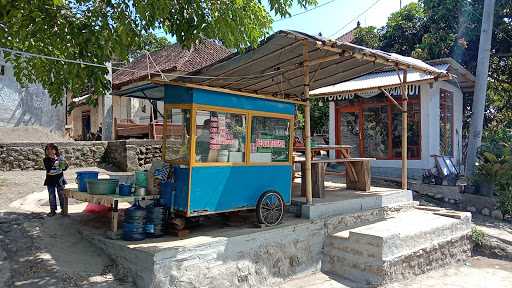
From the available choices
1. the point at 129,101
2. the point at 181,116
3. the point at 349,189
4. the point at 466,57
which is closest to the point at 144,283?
the point at 181,116

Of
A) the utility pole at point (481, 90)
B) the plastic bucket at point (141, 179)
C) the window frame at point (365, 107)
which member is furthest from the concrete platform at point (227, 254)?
the window frame at point (365, 107)

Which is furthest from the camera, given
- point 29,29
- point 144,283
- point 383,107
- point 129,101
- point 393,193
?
point 129,101

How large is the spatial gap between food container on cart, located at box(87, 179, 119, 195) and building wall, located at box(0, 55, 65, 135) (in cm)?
700

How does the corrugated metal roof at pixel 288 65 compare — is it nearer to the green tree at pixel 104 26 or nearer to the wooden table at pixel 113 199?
the green tree at pixel 104 26

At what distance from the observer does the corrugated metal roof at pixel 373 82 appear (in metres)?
9.81

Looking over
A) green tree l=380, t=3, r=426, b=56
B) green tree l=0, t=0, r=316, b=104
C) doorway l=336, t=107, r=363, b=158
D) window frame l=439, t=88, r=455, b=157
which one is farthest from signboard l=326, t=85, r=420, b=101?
green tree l=0, t=0, r=316, b=104

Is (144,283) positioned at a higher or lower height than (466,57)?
lower

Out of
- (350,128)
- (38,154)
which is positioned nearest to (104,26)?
(38,154)

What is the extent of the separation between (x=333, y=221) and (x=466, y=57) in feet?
36.1

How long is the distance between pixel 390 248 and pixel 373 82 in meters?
5.98

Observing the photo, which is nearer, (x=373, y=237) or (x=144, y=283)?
(x=144, y=283)

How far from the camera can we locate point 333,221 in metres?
6.74

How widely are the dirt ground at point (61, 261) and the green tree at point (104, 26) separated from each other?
1.83 metres

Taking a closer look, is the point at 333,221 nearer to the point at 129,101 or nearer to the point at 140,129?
the point at 140,129
